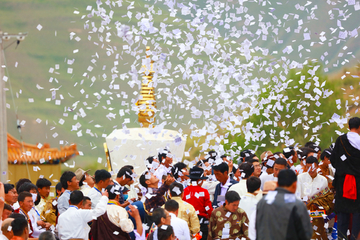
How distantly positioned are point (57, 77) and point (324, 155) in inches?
476

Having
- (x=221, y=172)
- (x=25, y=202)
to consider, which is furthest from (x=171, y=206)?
(x=25, y=202)

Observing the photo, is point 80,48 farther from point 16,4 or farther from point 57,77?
point 16,4

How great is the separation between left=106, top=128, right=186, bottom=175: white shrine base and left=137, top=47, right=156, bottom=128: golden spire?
0.42m

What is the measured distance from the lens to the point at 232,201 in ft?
14.8

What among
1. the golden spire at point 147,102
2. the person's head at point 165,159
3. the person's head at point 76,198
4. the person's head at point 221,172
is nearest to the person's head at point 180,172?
the person's head at point 165,159

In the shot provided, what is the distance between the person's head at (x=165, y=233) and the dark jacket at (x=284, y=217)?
97cm

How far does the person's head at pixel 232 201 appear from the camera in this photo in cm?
Result: 450

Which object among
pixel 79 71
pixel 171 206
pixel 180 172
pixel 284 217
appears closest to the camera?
pixel 284 217

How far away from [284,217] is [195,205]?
209 cm

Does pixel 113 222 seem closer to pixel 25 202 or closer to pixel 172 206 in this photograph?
pixel 172 206

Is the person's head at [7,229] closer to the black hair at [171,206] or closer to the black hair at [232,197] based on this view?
the black hair at [171,206]

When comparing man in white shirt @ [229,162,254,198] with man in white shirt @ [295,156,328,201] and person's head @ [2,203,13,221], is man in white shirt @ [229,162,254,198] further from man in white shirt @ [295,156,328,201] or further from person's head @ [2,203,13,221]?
person's head @ [2,203,13,221]

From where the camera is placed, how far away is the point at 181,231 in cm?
443

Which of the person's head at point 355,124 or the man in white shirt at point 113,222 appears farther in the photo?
the person's head at point 355,124
